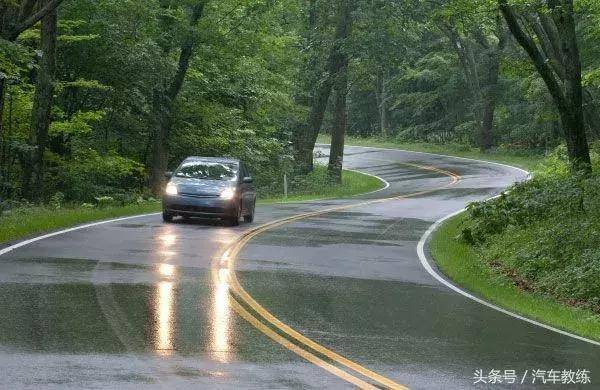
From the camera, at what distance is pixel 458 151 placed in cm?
7169

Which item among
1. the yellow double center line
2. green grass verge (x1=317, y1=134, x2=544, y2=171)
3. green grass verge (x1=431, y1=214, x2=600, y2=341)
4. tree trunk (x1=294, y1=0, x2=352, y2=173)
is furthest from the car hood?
green grass verge (x1=317, y1=134, x2=544, y2=171)

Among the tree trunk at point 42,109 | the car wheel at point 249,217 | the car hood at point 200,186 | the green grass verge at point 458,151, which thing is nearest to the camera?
the car hood at point 200,186

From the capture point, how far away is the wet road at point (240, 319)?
30.4ft

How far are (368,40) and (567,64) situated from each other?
70.7 ft

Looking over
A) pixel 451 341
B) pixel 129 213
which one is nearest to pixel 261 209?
pixel 129 213

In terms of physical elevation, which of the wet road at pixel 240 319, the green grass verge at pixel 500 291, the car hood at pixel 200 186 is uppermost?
the car hood at pixel 200 186

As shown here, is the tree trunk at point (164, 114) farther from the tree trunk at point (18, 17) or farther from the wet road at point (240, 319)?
the wet road at point (240, 319)

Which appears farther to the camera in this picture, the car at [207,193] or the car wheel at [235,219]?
the car wheel at [235,219]

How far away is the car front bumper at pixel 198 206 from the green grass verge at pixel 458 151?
106 feet

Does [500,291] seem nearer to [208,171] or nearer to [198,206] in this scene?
[198,206]

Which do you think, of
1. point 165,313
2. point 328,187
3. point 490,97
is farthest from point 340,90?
point 165,313

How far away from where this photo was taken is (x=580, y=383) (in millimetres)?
9703

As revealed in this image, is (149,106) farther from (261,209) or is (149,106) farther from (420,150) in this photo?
(420,150)

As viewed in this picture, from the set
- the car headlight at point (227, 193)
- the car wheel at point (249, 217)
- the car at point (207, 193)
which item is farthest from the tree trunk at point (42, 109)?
the car headlight at point (227, 193)
